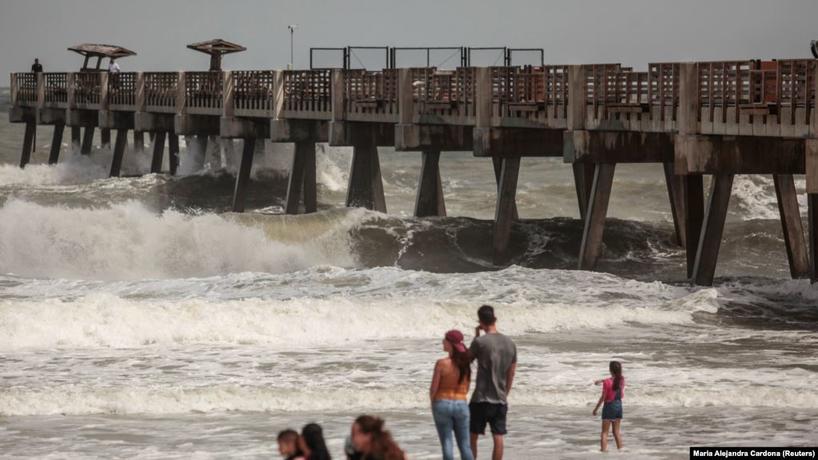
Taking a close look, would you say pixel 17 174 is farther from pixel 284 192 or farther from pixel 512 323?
pixel 512 323

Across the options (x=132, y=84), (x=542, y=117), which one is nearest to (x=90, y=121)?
(x=132, y=84)

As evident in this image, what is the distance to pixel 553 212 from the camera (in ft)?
225

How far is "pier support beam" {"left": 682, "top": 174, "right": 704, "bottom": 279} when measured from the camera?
3488 cm

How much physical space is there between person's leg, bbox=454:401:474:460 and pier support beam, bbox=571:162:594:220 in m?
27.7

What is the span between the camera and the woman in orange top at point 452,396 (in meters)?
15.1

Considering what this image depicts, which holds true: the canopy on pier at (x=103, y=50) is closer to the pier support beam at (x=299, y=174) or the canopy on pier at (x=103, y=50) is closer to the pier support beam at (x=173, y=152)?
the pier support beam at (x=173, y=152)

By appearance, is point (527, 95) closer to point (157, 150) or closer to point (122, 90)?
point (122, 90)

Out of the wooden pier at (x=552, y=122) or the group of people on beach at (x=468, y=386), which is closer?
the group of people on beach at (x=468, y=386)

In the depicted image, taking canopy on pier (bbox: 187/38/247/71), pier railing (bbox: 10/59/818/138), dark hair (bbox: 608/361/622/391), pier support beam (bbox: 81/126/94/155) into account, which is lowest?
dark hair (bbox: 608/361/622/391)

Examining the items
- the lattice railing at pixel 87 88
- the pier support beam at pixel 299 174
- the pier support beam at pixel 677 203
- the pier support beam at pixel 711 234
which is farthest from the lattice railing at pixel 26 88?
the pier support beam at pixel 711 234

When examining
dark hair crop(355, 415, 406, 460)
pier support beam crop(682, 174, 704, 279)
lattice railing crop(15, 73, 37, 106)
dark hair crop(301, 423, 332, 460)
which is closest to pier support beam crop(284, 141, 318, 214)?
pier support beam crop(682, 174, 704, 279)

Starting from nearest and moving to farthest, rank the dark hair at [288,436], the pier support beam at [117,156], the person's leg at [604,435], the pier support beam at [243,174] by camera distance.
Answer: the dark hair at [288,436], the person's leg at [604,435], the pier support beam at [243,174], the pier support beam at [117,156]

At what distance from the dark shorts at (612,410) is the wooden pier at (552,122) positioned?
11338 mm

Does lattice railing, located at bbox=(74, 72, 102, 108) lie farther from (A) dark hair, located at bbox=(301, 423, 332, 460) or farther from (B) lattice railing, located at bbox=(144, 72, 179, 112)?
(A) dark hair, located at bbox=(301, 423, 332, 460)
